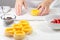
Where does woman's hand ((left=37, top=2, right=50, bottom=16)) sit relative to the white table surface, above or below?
above

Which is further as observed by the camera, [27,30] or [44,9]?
[44,9]

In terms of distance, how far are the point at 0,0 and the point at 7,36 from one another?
3.92 feet

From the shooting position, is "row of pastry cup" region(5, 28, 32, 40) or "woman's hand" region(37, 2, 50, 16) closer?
"row of pastry cup" region(5, 28, 32, 40)

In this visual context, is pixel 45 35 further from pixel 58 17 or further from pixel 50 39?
pixel 58 17

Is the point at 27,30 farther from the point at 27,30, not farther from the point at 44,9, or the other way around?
the point at 44,9

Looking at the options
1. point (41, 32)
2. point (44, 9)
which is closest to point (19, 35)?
point (41, 32)

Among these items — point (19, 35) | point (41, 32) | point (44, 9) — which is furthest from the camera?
point (44, 9)

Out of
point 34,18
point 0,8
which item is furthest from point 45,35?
point 0,8

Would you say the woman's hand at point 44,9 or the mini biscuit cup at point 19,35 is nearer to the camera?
the mini biscuit cup at point 19,35

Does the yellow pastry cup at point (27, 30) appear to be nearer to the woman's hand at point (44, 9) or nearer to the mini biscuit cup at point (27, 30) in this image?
the mini biscuit cup at point (27, 30)

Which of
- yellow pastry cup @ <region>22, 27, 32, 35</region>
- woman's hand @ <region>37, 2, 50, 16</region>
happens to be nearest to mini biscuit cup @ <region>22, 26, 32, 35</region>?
yellow pastry cup @ <region>22, 27, 32, 35</region>

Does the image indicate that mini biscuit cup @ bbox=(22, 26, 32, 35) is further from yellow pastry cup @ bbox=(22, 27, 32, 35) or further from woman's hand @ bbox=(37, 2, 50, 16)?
woman's hand @ bbox=(37, 2, 50, 16)

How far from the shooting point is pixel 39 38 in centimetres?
99

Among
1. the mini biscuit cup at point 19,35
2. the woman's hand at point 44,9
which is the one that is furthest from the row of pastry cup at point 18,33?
the woman's hand at point 44,9
